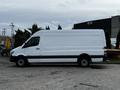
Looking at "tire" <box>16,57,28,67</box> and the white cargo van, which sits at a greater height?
the white cargo van

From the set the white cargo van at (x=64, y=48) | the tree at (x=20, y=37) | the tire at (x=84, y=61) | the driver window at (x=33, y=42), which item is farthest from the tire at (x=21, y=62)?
the tree at (x=20, y=37)

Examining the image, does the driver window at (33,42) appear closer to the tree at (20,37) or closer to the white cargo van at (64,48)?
the white cargo van at (64,48)

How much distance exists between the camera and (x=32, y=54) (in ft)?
77.6

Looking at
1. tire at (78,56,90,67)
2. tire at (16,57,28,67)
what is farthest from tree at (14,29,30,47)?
tire at (78,56,90,67)

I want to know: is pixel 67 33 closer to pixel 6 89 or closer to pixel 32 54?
pixel 32 54

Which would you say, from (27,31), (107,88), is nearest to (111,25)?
(27,31)

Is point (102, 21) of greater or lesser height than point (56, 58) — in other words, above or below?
above

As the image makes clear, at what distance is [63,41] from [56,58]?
1315 millimetres

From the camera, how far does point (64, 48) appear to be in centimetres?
2358

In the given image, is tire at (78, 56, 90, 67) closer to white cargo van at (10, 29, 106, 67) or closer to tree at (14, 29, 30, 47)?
white cargo van at (10, 29, 106, 67)

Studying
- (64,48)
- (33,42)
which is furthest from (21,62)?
(64,48)

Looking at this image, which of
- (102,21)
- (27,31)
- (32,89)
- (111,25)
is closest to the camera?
(32,89)

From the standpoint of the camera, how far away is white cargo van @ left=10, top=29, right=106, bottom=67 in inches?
920

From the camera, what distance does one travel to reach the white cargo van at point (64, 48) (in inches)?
920
